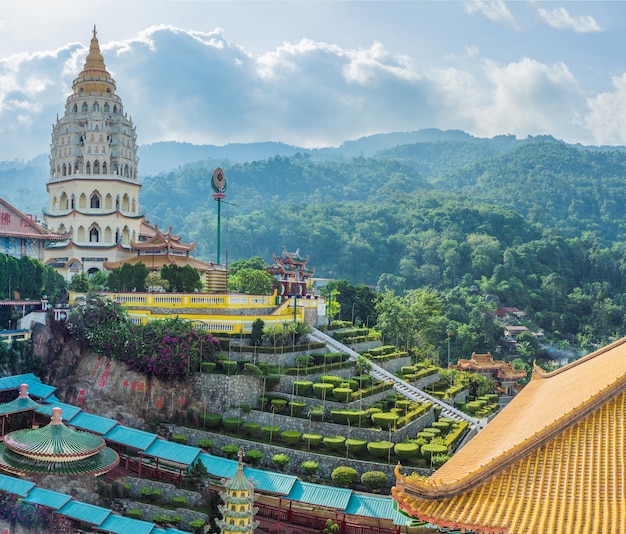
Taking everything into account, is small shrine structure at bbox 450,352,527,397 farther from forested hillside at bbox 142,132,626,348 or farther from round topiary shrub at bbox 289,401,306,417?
forested hillside at bbox 142,132,626,348

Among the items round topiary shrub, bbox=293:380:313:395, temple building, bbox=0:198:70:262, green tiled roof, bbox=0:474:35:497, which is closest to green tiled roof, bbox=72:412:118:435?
green tiled roof, bbox=0:474:35:497

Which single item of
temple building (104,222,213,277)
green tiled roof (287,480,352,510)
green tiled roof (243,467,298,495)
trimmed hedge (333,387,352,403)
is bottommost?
green tiled roof (287,480,352,510)

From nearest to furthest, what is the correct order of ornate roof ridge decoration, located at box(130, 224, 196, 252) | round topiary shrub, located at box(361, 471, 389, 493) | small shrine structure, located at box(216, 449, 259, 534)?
1. small shrine structure, located at box(216, 449, 259, 534)
2. round topiary shrub, located at box(361, 471, 389, 493)
3. ornate roof ridge decoration, located at box(130, 224, 196, 252)

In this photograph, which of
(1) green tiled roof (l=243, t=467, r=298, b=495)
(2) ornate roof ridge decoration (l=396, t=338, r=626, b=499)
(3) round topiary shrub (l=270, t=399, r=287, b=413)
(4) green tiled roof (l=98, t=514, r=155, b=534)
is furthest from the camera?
(3) round topiary shrub (l=270, t=399, r=287, b=413)

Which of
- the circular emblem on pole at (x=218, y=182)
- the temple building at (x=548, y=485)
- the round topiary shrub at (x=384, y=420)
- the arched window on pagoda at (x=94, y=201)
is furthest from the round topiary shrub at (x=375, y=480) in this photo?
the arched window on pagoda at (x=94, y=201)

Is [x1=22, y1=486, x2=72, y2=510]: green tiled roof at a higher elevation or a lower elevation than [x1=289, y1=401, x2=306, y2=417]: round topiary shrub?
lower
